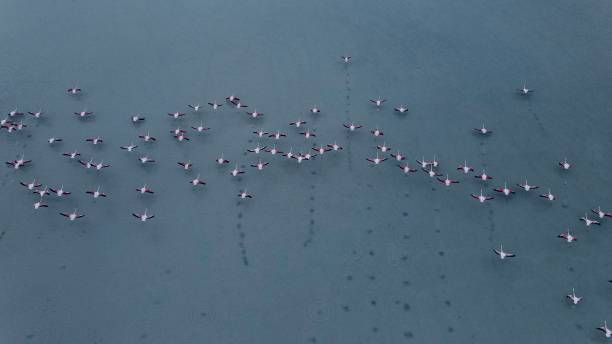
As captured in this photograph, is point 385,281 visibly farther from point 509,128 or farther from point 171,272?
point 509,128

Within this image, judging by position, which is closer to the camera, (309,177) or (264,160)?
(309,177)

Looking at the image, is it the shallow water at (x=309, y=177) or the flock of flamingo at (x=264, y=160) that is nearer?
the shallow water at (x=309, y=177)

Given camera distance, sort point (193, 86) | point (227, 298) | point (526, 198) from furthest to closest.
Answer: point (193, 86)
point (526, 198)
point (227, 298)

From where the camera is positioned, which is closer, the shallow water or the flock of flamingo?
the shallow water

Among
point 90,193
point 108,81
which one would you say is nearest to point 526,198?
point 90,193

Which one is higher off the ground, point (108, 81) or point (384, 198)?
point (108, 81)

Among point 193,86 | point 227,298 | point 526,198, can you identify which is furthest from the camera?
point 193,86

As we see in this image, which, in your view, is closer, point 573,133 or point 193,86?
point 573,133

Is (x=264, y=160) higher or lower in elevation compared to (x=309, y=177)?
higher
